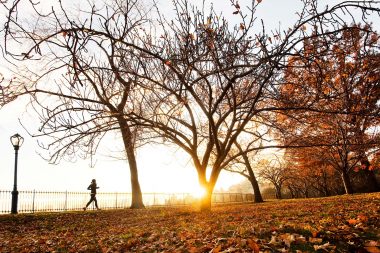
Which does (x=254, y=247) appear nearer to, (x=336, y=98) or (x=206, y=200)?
(x=336, y=98)

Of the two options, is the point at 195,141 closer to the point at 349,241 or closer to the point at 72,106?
the point at 72,106

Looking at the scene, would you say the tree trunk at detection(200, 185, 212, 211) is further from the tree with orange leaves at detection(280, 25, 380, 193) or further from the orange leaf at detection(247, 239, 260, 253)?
the orange leaf at detection(247, 239, 260, 253)

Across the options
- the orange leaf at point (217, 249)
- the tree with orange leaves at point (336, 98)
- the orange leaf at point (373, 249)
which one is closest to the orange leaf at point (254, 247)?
the orange leaf at point (217, 249)

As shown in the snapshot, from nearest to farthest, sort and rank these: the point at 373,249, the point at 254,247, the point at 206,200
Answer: the point at 373,249
the point at 254,247
the point at 206,200

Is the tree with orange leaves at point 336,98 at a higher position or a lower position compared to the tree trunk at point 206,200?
higher

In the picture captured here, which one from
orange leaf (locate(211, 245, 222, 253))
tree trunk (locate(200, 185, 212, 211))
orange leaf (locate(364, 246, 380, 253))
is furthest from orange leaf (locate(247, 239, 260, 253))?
tree trunk (locate(200, 185, 212, 211))

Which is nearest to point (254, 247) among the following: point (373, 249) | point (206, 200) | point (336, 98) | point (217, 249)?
point (217, 249)

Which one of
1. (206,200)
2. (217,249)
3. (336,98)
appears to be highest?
(336,98)

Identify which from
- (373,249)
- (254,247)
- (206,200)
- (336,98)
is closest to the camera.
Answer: (373,249)

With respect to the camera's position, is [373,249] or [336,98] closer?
[373,249]

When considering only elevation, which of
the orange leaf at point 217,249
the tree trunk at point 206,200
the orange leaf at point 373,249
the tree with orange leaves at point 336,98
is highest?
the tree with orange leaves at point 336,98

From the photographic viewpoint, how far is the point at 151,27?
31.3ft

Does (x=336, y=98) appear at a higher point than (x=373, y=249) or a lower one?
higher

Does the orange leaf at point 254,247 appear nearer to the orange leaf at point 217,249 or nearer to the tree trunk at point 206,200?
the orange leaf at point 217,249
